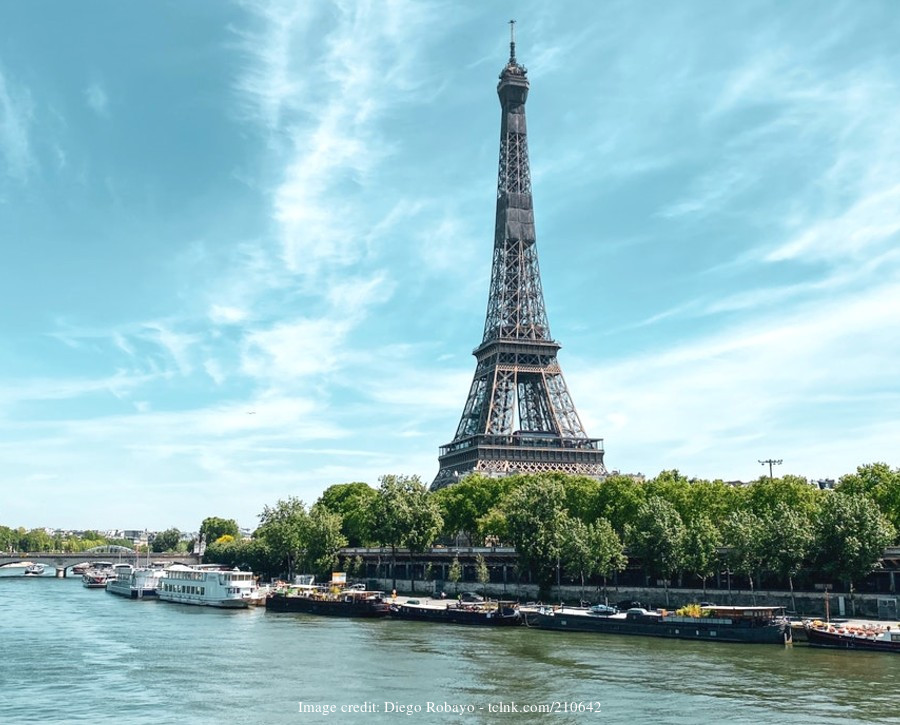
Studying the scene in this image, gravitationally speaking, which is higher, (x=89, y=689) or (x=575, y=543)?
(x=575, y=543)

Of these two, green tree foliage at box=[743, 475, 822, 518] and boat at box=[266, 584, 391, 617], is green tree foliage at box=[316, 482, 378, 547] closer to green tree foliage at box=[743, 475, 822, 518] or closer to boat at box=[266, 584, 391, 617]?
boat at box=[266, 584, 391, 617]

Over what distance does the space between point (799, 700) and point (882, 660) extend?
1706 cm

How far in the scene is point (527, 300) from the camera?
569 feet

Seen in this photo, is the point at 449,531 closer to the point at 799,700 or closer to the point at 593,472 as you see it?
the point at 593,472

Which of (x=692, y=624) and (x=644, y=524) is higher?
(x=644, y=524)

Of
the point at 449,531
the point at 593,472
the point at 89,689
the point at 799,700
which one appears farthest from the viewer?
the point at 593,472

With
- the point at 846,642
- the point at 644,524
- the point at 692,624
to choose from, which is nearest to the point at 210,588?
the point at 644,524

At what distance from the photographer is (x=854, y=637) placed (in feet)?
221

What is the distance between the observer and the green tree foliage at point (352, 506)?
146750 millimetres

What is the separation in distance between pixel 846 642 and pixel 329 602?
5618 centimetres

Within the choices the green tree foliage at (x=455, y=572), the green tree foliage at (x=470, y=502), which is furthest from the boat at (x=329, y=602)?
the green tree foliage at (x=470, y=502)

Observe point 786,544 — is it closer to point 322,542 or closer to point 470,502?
point 470,502

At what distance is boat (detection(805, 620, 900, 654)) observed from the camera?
65.9 meters

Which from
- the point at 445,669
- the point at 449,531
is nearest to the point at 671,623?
the point at 445,669
